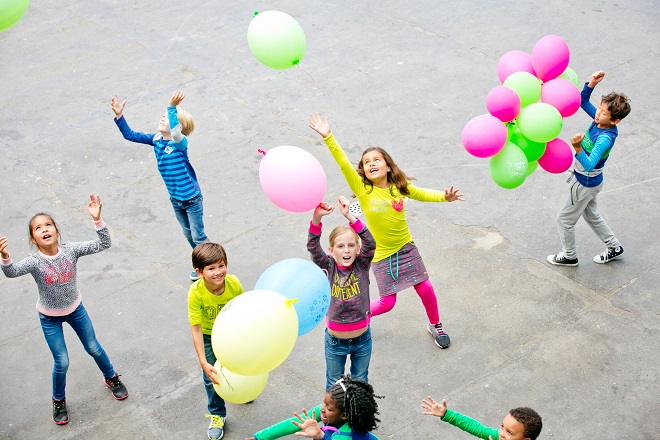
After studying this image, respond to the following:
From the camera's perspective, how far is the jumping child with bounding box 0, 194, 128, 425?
5195 mm

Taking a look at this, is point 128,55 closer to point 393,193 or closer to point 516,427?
point 393,193

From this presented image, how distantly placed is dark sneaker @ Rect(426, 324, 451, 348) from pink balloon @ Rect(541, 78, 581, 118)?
1.83 meters

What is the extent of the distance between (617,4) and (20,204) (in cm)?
828

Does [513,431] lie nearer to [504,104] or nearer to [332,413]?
[332,413]

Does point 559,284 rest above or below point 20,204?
above

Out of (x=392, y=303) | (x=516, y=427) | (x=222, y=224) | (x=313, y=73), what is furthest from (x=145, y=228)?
(x=516, y=427)

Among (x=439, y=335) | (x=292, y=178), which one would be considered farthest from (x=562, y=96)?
(x=292, y=178)

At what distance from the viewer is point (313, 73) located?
10164 millimetres

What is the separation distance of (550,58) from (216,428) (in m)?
3.52

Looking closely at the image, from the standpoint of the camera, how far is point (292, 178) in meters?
4.86

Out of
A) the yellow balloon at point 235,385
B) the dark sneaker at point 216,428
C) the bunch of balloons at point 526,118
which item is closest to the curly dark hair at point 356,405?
the yellow balloon at point 235,385

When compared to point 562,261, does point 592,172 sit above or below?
above

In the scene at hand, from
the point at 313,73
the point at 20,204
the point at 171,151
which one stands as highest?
the point at 171,151

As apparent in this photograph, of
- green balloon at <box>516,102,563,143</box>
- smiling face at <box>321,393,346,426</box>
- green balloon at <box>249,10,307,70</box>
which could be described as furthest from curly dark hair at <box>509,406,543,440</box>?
green balloon at <box>249,10,307,70</box>
